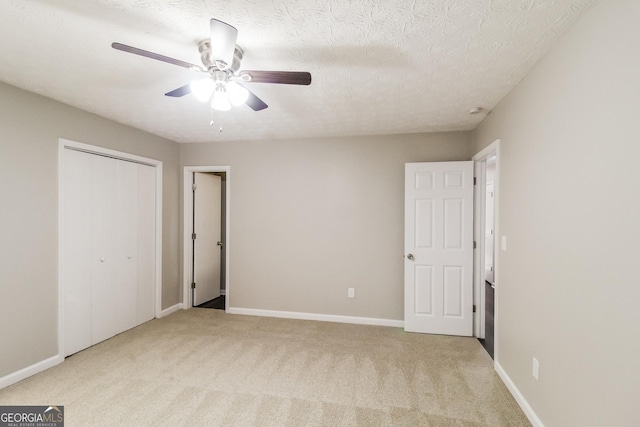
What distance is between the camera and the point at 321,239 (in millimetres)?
3801

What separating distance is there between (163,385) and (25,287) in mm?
1450

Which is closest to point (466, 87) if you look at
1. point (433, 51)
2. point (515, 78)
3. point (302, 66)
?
point (515, 78)

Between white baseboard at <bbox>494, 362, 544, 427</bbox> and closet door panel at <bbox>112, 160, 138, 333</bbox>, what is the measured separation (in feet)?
13.2

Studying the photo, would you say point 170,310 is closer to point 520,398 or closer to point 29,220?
point 29,220

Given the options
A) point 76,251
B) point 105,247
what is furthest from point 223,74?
point 105,247

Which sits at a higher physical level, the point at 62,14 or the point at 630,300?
the point at 62,14

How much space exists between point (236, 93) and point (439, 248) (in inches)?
110

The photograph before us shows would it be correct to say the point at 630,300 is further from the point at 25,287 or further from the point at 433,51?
the point at 25,287

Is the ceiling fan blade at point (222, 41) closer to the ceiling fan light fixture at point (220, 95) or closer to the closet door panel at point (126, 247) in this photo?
the ceiling fan light fixture at point (220, 95)

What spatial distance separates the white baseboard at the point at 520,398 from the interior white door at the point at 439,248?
0.85m

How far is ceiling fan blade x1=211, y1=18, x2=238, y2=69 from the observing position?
125 centimetres

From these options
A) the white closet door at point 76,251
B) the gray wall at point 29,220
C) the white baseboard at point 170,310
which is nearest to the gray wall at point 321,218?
the white baseboard at point 170,310

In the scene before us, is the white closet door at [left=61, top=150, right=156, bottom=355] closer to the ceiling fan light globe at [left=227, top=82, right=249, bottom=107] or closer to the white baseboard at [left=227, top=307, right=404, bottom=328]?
the white baseboard at [left=227, top=307, right=404, bottom=328]

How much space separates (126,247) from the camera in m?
3.38
